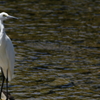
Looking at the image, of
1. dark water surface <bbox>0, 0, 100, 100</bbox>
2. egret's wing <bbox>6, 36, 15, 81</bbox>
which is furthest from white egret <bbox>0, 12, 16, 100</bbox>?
dark water surface <bbox>0, 0, 100, 100</bbox>

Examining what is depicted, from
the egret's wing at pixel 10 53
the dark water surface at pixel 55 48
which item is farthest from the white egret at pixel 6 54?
the dark water surface at pixel 55 48

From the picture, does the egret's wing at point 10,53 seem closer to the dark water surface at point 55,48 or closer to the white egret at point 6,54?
the white egret at point 6,54

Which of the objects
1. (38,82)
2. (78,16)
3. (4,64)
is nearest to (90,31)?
(78,16)

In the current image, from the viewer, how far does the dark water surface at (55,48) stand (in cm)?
1266

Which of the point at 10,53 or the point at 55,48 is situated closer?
the point at 10,53

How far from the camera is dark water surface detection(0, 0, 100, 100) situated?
41.5 feet

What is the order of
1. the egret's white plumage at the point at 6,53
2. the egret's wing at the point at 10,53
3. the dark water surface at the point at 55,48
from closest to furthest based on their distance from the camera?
the egret's white plumage at the point at 6,53 < the egret's wing at the point at 10,53 < the dark water surface at the point at 55,48

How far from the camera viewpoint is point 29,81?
521 inches

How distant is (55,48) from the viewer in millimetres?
16766

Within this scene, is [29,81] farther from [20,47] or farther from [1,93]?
[20,47]

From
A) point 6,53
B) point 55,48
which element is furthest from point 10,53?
point 55,48

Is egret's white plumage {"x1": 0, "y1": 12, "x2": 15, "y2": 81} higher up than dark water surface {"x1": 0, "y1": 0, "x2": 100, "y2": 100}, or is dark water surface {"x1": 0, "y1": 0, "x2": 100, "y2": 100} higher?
egret's white plumage {"x1": 0, "y1": 12, "x2": 15, "y2": 81}

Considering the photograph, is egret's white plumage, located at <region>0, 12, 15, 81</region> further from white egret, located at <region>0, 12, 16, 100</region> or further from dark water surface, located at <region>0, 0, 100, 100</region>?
dark water surface, located at <region>0, 0, 100, 100</region>

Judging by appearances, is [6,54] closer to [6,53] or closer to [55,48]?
[6,53]
